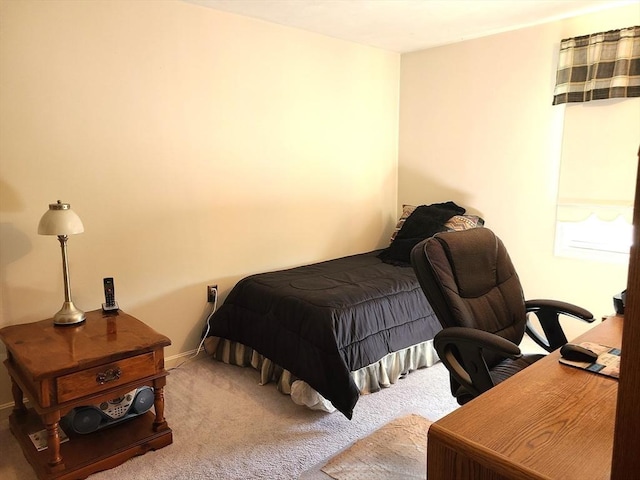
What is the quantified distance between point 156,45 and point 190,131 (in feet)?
1.71

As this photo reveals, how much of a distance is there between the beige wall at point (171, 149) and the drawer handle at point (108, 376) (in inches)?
31.4

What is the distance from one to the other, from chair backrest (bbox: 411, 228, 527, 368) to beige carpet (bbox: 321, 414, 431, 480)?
1.84 ft

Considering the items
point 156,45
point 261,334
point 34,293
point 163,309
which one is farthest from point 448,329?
point 156,45

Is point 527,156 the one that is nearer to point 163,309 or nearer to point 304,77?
point 304,77

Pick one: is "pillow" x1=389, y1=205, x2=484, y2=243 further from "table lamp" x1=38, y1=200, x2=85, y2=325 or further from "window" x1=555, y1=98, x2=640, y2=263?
"table lamp" x1=38, y1=200, x2=85, y2=325

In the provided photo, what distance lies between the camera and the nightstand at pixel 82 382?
73.1 inches

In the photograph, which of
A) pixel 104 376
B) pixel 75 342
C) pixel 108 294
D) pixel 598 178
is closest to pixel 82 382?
pixel 104 376

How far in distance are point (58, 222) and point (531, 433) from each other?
6.70 feet

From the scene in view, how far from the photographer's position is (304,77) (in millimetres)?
3459

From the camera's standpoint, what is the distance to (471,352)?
167 centimetres

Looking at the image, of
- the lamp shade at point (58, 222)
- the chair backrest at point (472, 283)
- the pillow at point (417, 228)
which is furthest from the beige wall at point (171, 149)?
the chair backrest at point (472, 283)

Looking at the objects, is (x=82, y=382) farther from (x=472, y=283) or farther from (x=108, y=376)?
(x=472, y=283)

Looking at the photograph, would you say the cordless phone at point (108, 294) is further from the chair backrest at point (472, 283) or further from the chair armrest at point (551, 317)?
the chair armrest at point (551, 317)

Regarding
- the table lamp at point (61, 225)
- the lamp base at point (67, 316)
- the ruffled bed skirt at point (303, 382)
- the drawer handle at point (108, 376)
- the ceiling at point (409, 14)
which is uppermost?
the ceiling at point (409, 14)
